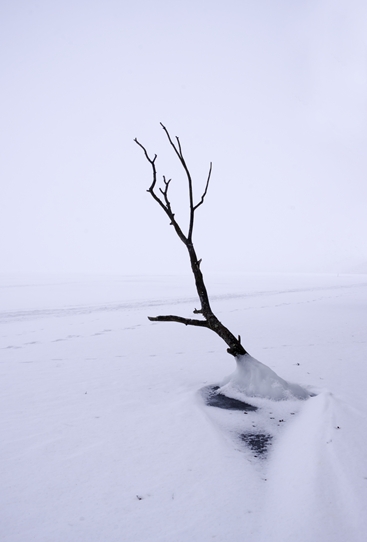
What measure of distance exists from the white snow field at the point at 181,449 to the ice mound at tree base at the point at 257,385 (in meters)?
0.02

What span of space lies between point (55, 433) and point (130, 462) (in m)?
1.07

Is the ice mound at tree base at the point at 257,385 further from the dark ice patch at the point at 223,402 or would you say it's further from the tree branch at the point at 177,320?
the tree branch at the point at 177,320

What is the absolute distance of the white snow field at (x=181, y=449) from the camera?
2.09 meters

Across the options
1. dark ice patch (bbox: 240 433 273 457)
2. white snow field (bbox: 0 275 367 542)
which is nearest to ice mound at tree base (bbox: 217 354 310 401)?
white snow field (bbox: 0 275 367 542)

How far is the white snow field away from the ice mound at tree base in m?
0.02

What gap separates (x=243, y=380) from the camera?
452cm

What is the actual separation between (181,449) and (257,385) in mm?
1716

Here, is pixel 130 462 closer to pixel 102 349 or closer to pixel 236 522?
pixel 236 522

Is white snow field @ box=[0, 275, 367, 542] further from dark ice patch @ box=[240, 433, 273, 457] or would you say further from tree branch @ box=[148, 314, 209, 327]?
tree branch @ box=[148, 314, 209, 327]

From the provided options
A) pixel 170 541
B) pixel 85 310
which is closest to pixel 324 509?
pixel 170 541

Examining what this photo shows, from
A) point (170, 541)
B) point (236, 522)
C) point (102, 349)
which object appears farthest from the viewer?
point (102, 349)

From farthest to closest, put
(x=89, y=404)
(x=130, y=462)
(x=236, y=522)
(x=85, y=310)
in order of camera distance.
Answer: (x=85, y=310), (x=89, y=404), (x=130, y=462), (x=236, y=522)

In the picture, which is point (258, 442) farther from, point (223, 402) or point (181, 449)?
point (223, 402)

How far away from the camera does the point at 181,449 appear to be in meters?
3.00
